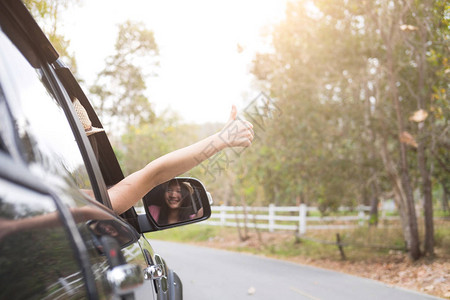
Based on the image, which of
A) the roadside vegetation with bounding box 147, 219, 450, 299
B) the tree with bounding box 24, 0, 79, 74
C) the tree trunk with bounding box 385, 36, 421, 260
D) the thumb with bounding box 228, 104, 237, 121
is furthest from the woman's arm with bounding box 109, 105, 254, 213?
the tree trunk with bounding box 385, 36, 421, 260

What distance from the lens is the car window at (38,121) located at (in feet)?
2.68

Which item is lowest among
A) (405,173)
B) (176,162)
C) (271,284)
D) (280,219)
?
(271,284)

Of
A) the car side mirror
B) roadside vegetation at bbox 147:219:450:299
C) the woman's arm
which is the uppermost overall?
the woman's arm

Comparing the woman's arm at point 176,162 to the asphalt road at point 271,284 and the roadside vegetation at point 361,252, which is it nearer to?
the asphalt road at point 271,284

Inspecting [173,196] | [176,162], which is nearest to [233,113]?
[176,162]

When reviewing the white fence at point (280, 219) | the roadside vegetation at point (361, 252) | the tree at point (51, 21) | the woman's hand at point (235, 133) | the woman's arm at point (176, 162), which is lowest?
the roadside vegetation at point (361, 252)

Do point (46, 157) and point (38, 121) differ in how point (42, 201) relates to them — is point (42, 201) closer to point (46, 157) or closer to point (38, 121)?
point (46, 157)

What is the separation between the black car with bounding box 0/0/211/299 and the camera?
26.0 inches

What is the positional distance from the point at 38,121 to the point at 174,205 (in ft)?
4.10

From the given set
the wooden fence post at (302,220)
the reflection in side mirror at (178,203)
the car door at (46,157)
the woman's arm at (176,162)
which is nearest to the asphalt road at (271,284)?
the reflection in side mirror at (178,203)

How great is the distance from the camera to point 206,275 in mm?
10977

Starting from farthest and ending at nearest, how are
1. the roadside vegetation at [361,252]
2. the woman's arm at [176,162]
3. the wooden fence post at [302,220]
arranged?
the wooden fence post at [302,220] < the roadside vegetation at [361,252] < the woman's arm at [176,162]

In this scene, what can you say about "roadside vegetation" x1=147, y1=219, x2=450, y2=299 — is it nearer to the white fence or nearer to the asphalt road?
the white fence

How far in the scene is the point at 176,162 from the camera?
1647mm
